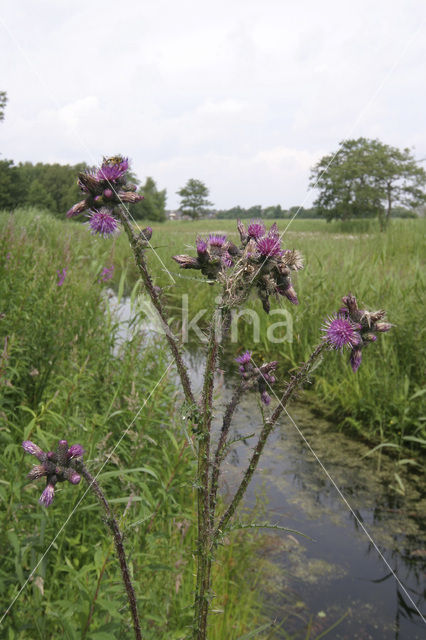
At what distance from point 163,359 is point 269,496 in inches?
59.5

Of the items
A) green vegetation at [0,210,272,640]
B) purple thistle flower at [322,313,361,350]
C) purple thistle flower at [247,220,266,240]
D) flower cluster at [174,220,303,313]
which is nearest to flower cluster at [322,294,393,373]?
purple thistle flower at [322,313,361,350]

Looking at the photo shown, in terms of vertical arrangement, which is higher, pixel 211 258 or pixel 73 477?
pixel 211 258

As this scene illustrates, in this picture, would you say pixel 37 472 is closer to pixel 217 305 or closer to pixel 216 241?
pixel 217 305

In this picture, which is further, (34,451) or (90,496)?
(90,496)

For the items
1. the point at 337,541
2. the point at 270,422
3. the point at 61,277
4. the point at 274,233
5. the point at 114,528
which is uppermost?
the point at 274,233

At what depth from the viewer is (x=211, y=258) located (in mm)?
1133

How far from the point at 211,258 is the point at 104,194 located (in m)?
0.29

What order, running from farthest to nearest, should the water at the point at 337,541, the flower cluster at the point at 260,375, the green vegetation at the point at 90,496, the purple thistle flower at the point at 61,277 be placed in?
the purple thistle flower at the point at 61,277 → the water at the point at 337,541 → the green vegetation at the point at 90,496 → the flower cluster at the point at 260,375

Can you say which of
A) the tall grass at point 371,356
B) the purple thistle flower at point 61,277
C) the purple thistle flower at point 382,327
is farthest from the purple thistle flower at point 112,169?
the purple thistle flower at point 61,277

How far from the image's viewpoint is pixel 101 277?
5.16 metres

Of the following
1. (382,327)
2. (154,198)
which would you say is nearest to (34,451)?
(382,327)

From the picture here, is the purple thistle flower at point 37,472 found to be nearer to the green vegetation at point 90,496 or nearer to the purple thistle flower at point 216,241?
the green vegetation at point 90,496

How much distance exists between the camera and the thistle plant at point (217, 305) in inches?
41.5

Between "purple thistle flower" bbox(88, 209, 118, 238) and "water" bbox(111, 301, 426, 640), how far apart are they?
82.4 inches
